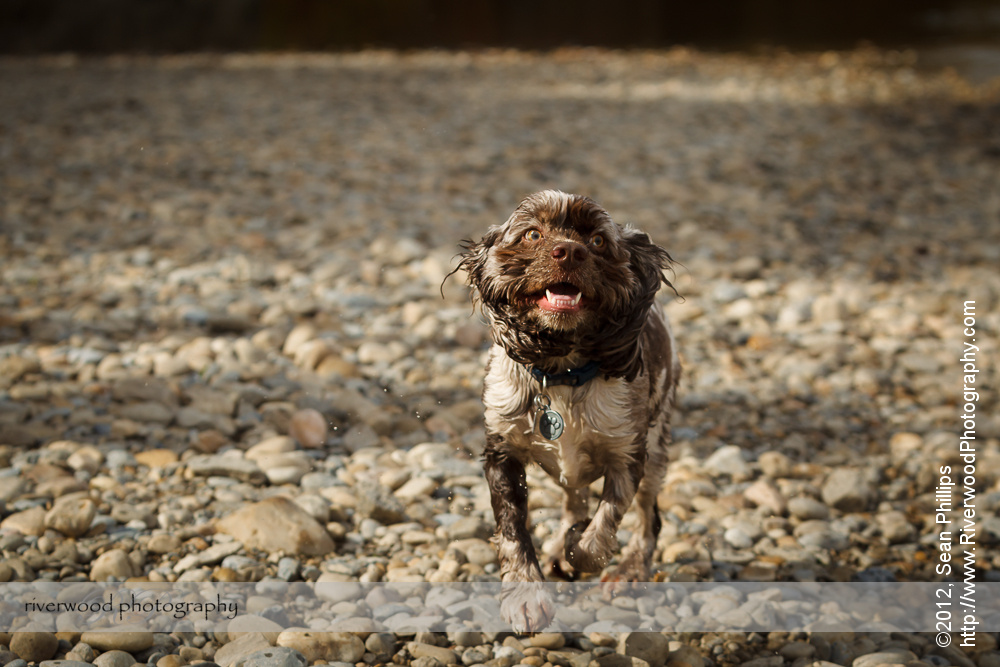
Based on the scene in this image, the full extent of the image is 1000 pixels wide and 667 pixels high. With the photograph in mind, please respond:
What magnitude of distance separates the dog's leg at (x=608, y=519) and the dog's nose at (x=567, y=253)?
84 centimetres

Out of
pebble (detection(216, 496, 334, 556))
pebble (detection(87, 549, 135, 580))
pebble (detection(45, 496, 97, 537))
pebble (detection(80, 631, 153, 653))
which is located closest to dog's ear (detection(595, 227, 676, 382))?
pebble (detection(216, 496, 334, 556))

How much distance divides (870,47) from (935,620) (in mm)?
20654

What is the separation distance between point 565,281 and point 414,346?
343 centimetres

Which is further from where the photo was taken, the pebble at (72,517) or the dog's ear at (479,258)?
the pebble at (72,517)

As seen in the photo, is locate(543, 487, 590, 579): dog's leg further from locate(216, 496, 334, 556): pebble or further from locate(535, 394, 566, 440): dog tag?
locate(216, 496, 334, 556): pebble

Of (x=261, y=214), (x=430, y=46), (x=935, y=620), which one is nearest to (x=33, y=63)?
(x=430, y=46)

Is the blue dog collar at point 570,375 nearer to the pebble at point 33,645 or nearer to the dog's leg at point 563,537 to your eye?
the dog's leg at point 563,537

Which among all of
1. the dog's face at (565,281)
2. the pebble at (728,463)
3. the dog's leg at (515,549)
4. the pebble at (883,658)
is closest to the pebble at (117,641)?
the dog's leg at (515,549)

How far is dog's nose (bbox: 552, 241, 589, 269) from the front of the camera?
2.66 metres

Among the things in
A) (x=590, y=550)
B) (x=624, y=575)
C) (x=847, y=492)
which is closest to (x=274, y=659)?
(x=590, y=550)

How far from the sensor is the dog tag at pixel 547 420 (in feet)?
9.84

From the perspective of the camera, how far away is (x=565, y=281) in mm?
2684

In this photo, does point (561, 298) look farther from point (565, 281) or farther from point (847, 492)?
point (847, 492)

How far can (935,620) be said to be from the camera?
364 centimetres
